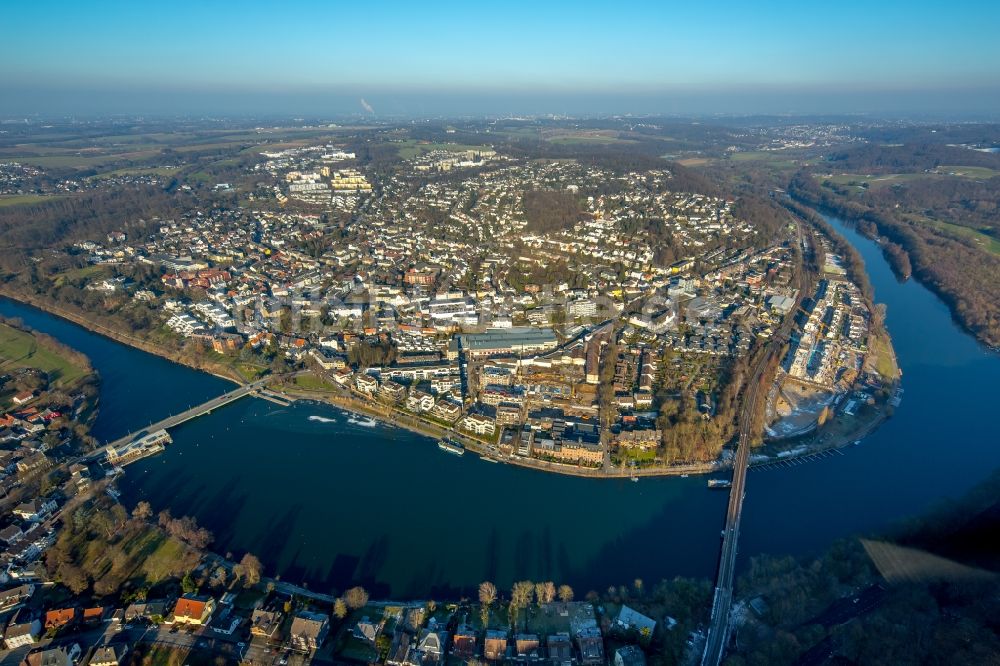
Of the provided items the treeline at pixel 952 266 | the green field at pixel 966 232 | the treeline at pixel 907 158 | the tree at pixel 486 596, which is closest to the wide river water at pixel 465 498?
the tree at pixel 486 596

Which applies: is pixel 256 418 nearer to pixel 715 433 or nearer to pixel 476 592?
pixel 476 592

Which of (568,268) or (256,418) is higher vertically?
(568,268)

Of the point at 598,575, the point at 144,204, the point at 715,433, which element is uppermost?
the point at 144,204

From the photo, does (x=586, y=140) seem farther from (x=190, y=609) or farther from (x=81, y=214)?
(x=190, y=609)

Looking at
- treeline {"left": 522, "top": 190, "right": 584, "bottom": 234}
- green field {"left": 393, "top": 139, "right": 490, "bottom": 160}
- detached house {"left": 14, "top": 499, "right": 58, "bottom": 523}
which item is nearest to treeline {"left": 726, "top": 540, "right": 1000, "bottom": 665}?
detached house {"left": 14, "top": 499, "right": 58, "bottom": 523}

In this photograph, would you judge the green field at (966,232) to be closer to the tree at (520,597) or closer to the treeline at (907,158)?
the treeline at (907,158)

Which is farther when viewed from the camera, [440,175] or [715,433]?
[440,175]

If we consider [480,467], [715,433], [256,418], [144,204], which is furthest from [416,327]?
[144,204]

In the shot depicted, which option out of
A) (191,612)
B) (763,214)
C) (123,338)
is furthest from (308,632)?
(763,214)
